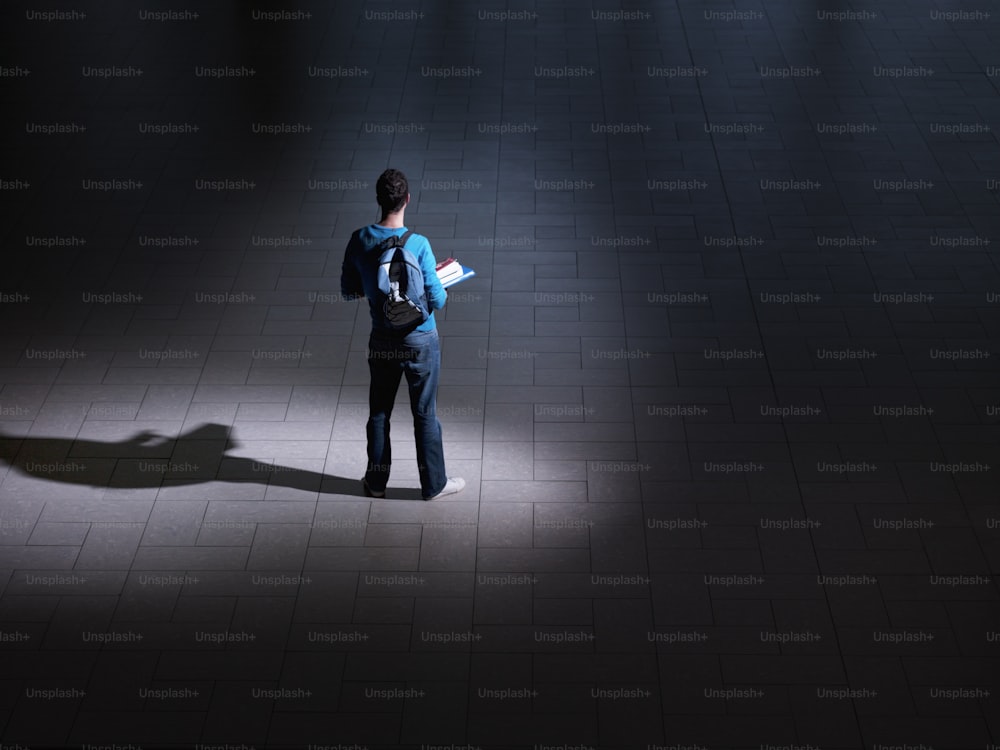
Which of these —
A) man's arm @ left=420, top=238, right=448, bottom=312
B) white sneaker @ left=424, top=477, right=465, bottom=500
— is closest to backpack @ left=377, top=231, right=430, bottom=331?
man's arm @ left=420, top=238, right=448, bottom=312

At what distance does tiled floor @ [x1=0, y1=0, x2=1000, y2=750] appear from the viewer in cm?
520

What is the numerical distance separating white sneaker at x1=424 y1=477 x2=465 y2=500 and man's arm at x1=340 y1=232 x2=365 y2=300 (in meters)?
1.19

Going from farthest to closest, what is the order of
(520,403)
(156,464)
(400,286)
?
(520,403) < (156,464) < (400,286)

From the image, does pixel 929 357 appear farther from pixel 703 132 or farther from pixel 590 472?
pixel 703 132

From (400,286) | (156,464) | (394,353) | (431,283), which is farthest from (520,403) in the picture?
(156,464)

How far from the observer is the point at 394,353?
5742 mm

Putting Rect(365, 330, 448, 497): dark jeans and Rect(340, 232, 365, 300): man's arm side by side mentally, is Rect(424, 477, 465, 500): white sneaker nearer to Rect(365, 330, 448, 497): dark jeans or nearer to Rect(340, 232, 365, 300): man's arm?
Rect(365, 330, 448, 497): dark jeans

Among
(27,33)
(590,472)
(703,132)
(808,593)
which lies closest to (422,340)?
(590,472)

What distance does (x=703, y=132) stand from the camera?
10.3 meters

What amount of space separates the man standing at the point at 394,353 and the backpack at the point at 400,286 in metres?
0.04

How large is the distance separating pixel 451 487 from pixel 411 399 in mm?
640

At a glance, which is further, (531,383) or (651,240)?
(651,240)

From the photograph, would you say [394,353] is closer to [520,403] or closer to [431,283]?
[431,283]

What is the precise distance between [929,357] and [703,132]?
3.71 m
